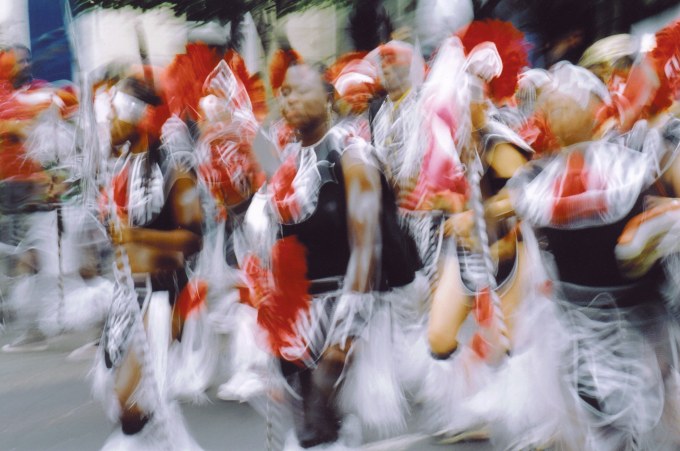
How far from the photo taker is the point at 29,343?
7.26 m

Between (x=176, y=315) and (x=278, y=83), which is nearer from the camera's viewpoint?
(x=278, y=83)

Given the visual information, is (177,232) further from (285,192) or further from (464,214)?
(464,214)

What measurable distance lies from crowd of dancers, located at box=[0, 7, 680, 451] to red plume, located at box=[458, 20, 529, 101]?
0.02 m

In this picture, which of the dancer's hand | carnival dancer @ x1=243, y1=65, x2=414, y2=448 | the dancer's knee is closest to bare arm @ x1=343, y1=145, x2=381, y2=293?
carnival dancer @ x1=243, y1=65, x2=414, y2=448

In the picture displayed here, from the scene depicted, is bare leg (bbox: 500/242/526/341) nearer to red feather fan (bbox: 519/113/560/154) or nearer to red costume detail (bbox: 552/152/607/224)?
red feather fan (bbox: 519/113/560/154)

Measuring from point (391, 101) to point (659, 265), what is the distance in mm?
2604

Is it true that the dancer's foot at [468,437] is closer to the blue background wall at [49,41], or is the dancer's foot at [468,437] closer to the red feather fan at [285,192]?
the red feather fan at [285,192]

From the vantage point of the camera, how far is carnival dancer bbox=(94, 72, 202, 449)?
3.67 m

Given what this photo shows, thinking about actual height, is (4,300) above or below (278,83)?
below

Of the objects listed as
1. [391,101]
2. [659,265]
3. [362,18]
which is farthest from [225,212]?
[659,265]

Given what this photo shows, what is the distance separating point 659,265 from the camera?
334cm

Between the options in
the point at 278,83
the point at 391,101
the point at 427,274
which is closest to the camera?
the point at 278,83

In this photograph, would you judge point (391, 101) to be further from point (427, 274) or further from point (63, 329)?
point (63, 329)

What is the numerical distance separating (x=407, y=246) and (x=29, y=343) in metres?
4.23
